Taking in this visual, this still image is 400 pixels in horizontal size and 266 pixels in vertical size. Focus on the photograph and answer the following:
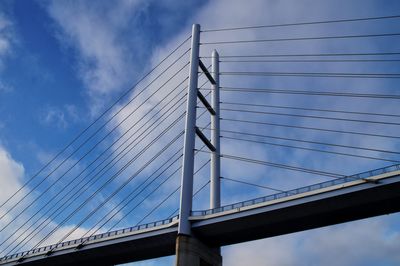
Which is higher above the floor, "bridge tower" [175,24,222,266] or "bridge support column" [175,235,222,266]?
"bridge tower" [175,24,222,266]

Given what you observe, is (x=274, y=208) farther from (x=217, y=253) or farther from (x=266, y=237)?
(x=217, y=253)

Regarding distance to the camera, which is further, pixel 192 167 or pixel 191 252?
pixel 192 167

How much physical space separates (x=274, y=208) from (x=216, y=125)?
11001mm

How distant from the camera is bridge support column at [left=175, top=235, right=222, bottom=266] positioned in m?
34.6

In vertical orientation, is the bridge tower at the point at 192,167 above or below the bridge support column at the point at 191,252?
above

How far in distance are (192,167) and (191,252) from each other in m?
6.19

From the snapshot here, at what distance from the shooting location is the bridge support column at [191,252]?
113 feet

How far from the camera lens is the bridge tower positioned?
A: 35.0 m

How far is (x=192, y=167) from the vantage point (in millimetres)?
37281

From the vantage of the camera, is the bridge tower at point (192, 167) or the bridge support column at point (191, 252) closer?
the bridge support column at point (191, 252)

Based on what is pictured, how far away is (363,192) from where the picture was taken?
1270 inches

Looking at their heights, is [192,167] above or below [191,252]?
above

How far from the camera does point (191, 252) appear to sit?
34.9 m

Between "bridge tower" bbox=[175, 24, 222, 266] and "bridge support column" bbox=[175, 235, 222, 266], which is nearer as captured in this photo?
"bridge support column" bbox=[175, 235, 222, 266]
